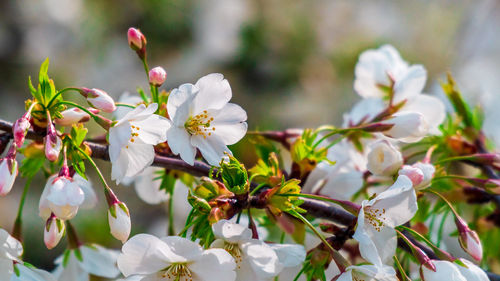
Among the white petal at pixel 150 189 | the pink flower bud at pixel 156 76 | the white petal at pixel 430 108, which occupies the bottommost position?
the white petal at pixel 150 189

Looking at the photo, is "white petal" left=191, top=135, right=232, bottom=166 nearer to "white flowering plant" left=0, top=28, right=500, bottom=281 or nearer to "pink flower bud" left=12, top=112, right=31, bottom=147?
"white flowering plant" left=0, top=28, right=500, bottom=281

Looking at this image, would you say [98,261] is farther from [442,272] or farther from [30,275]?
[442,272]

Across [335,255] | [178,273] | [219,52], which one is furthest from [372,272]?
[219,52]

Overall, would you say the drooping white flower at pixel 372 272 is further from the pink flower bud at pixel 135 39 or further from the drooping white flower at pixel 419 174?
the pink flower bud at pixel 135 39

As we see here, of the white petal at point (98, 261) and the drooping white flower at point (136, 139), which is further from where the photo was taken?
the white petal at point (98, 261)

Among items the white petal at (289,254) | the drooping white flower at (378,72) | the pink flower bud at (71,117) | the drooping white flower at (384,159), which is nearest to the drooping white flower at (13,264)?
the pink flower bud at (71,117)
